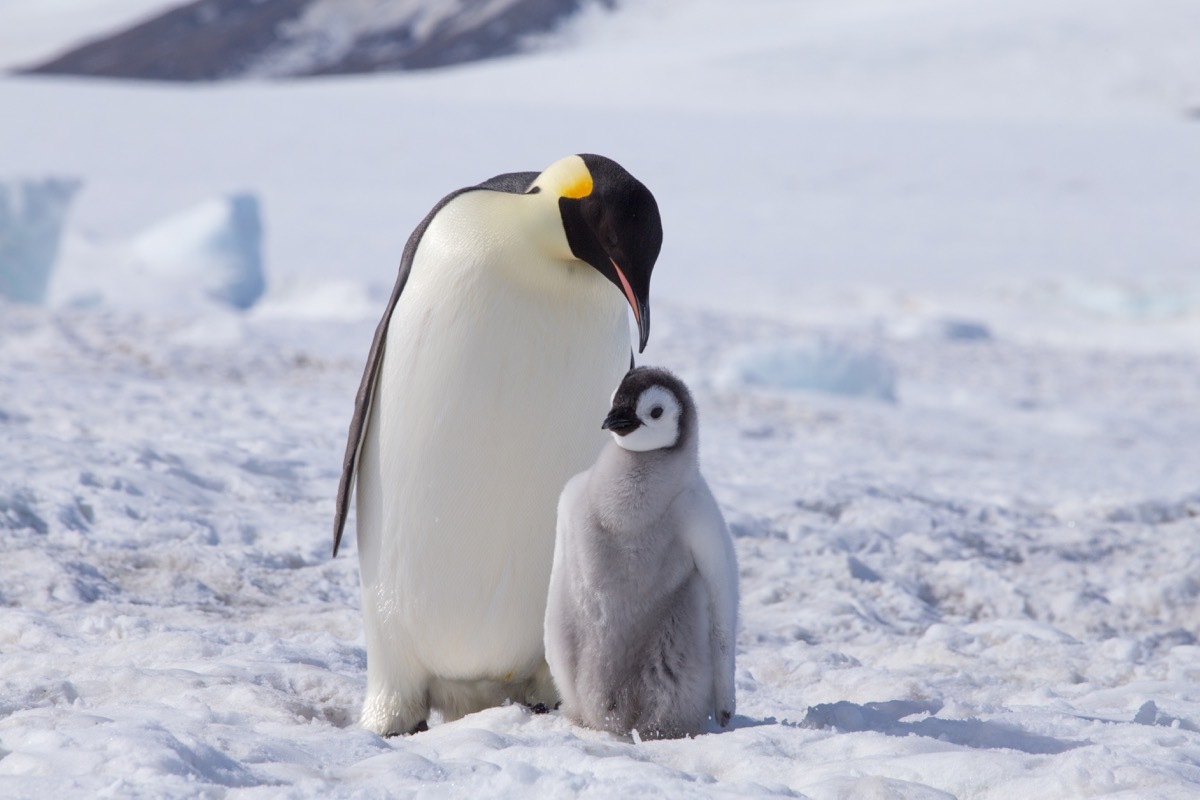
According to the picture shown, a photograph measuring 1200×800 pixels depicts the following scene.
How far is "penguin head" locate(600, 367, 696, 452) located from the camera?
2293 mm

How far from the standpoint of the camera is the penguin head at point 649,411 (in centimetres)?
229

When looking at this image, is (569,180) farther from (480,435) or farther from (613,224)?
(480,435)

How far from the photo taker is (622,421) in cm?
229

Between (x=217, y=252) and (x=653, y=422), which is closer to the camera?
(x=653, y=422)

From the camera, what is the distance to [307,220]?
2106 cm

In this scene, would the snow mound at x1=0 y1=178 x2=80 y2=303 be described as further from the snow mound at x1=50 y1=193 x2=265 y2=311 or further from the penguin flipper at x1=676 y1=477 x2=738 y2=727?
the penguin flipper at x1=676 y1=477 x2=738 y2=727

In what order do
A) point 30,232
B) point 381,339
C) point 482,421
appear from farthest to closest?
point 30,232 → point 381,339 → point 482,421

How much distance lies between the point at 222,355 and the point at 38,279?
17.3 ft

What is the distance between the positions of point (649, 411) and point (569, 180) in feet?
1.74

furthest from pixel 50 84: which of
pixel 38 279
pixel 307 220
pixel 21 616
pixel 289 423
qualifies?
pixel 21 616

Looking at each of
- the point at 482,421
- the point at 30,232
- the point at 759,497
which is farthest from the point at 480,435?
the point at 30,232

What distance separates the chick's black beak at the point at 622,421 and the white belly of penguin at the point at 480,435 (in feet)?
1.28

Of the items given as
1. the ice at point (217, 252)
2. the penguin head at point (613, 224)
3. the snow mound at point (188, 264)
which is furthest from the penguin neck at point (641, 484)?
the ice at point (217, 252)

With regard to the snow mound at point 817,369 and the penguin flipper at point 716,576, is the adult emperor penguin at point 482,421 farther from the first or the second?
the snow mound at point 817,369
